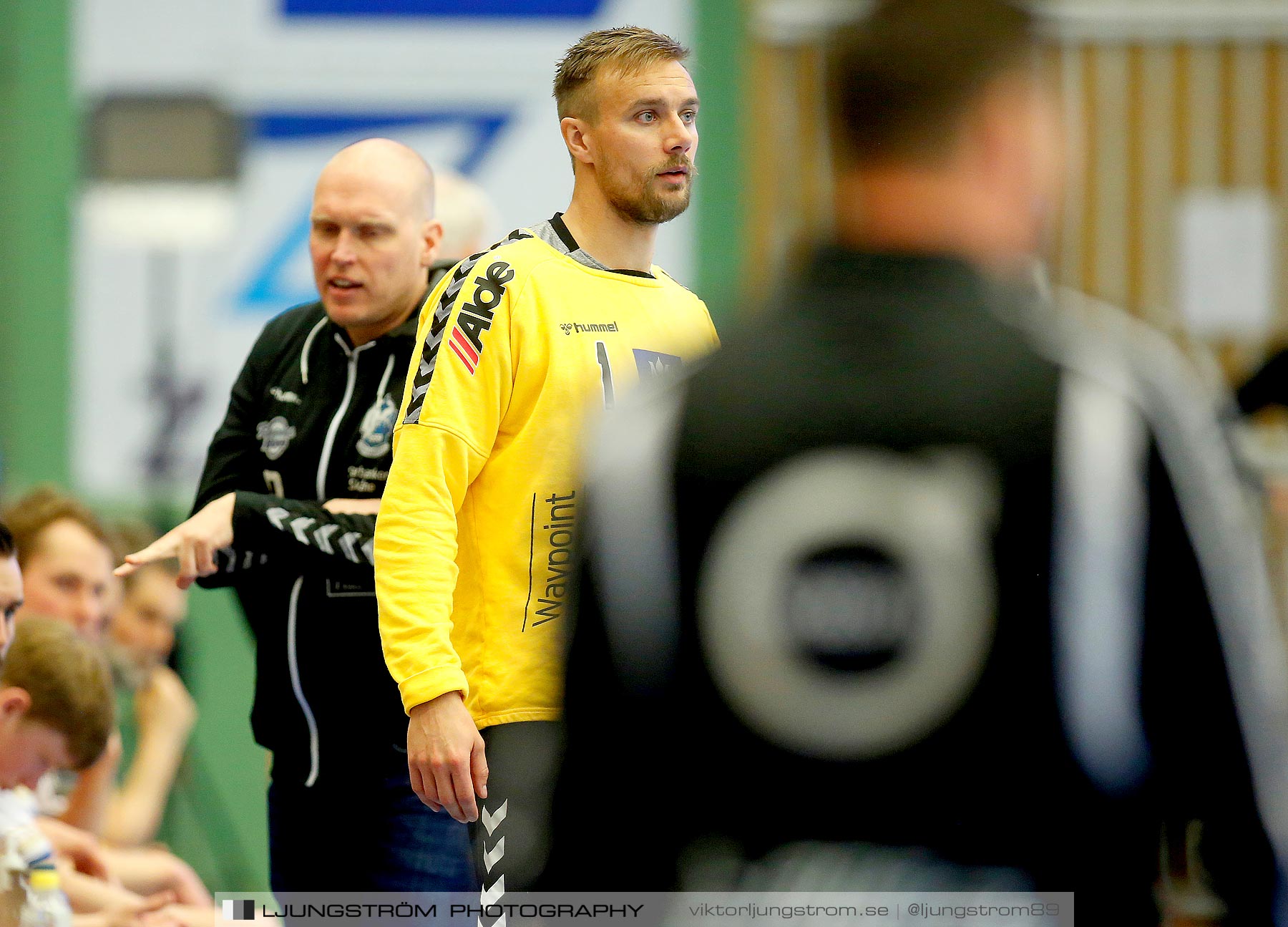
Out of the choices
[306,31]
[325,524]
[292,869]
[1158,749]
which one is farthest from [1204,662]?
[306,31]

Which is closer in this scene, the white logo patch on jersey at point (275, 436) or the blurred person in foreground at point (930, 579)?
the blurred person in foreground at point (930, 579)

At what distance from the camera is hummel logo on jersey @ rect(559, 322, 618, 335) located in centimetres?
236

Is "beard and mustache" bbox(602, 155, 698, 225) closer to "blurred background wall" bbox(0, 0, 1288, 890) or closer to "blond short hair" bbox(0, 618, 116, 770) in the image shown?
"blond short hair" bbox(0, 618, 116, 770)

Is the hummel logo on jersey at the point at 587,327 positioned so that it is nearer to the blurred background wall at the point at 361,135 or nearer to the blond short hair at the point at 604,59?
the blond short hair at the point at 604,59

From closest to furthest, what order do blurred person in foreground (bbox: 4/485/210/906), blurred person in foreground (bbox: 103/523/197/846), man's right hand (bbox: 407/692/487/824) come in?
1. man's right hand (bbox: 407/692/487/824)
2. blurred person in foreground (bbox: 4/485/210/906)
3. blurred person in foreground (bbox: 103/523/197/846)

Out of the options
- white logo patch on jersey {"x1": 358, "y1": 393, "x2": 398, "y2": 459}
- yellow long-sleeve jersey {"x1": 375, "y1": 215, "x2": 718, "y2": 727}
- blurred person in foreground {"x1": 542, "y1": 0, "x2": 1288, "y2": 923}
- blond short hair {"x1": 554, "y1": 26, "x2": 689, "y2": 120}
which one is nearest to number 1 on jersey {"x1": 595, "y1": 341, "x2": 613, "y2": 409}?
yellow long-sleeve jersey {"x1": 375, "y1": 215, "x2": 718, "y2": 727}

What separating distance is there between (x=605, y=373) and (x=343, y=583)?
661 mm

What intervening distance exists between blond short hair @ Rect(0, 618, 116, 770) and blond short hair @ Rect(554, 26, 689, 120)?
1.50m

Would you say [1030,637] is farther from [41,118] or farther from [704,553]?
[41,118]

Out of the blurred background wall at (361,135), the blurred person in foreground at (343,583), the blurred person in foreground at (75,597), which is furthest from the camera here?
the blurred background wall at (361,135)

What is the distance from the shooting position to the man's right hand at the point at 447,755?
2.13 meters

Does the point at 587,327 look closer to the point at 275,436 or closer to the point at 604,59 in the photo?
the point at 604,59

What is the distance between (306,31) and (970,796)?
18.7 ft

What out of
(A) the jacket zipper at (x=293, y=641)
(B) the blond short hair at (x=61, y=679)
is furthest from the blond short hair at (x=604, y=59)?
(B) the blond short hair at (x=61, y=679)
